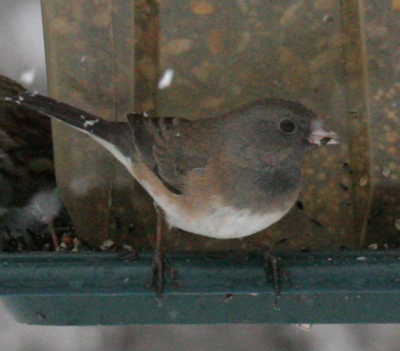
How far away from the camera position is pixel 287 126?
3184mm

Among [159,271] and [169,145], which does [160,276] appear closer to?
[159,271]

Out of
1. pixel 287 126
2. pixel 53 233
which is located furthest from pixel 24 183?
pixel 287 126

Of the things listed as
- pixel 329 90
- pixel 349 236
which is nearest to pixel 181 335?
pixel 349 236

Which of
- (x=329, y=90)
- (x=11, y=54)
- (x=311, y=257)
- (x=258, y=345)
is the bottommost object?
(x=258, y=345)

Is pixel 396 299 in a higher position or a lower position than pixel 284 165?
lower

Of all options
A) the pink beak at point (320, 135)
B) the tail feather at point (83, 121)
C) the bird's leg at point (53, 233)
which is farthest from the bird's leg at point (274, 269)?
the bird's leg at point (53, 233)

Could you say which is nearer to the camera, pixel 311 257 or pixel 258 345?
pixel 311 257

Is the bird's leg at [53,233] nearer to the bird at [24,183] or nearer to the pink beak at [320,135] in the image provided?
the bird at [24,183]

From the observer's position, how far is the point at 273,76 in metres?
3.45

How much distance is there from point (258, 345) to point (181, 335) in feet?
1.38

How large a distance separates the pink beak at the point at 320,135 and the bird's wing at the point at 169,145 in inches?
14.7

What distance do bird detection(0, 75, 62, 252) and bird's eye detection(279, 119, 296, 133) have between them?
1034 mm

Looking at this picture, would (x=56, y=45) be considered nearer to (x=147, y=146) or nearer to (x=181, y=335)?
(x=147, y=146)

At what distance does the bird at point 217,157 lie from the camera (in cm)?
313
